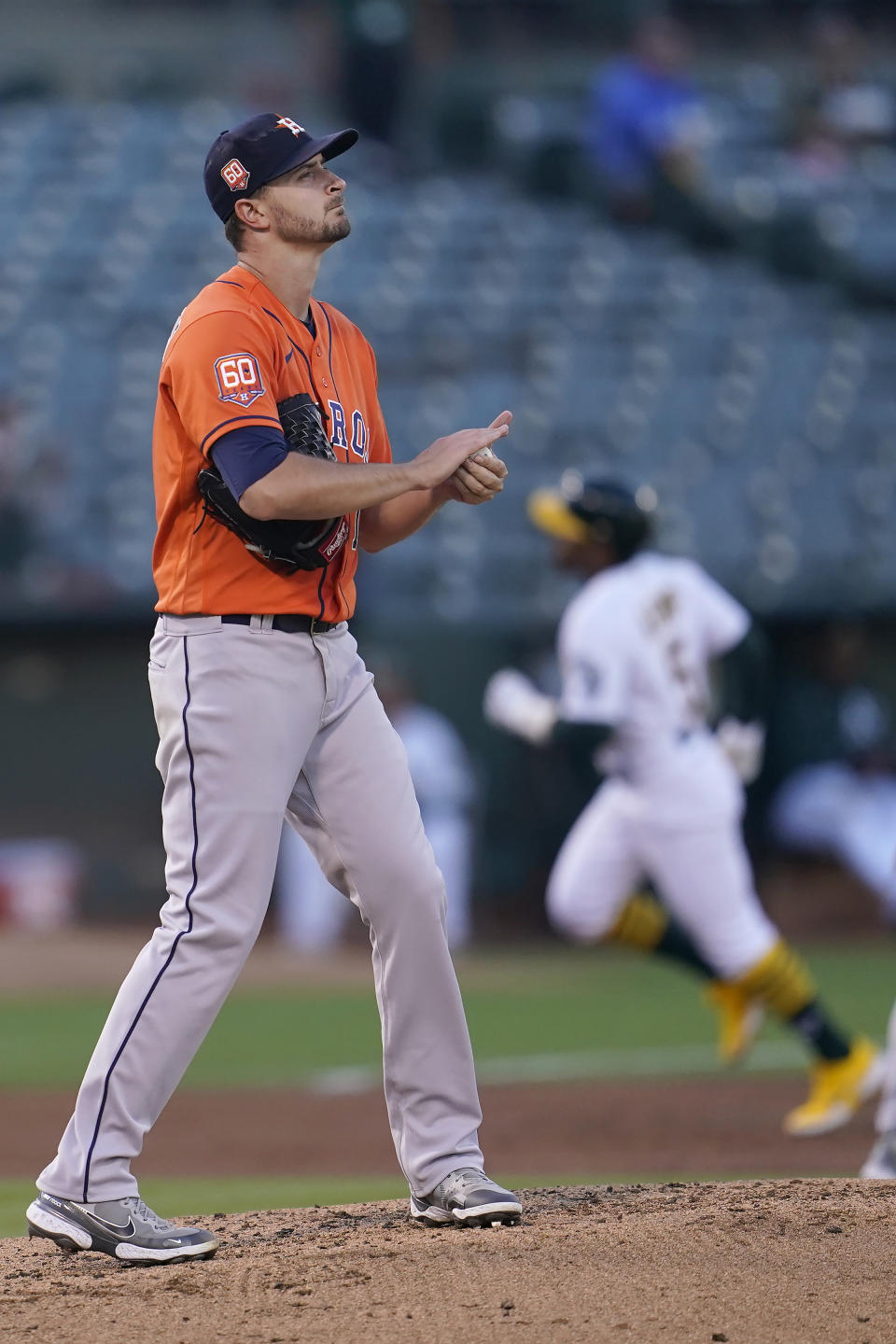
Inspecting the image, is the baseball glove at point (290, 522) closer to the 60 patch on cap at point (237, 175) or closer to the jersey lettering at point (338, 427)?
the jersey lettering at point (338, 427)

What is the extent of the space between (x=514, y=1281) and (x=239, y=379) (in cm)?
149

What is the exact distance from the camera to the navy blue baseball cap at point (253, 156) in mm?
3246

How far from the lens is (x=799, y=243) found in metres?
15.3

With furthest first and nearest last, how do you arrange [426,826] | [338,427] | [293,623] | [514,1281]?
1. [426,826]
2. [338,427]
3. [293,623]
4. [514,1281]

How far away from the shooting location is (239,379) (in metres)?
3.11

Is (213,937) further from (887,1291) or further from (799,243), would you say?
(799,243)

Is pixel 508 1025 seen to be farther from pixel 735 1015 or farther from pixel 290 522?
pixel 290 522

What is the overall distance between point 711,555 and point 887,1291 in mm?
10270

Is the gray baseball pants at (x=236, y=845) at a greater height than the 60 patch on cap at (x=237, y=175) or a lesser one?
lesser

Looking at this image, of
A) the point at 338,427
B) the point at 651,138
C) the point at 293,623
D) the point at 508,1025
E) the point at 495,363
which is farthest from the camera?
the point at 651,138

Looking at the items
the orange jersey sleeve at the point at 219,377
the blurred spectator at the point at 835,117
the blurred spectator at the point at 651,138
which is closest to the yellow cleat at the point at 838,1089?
the orange jersey sleeve at the point at 219,377

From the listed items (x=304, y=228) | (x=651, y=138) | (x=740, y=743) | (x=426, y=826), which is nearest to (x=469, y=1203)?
(x=304, y=228)

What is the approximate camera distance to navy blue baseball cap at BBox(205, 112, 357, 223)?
3.25 metres

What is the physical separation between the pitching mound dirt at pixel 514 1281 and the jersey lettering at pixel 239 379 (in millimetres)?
1401
